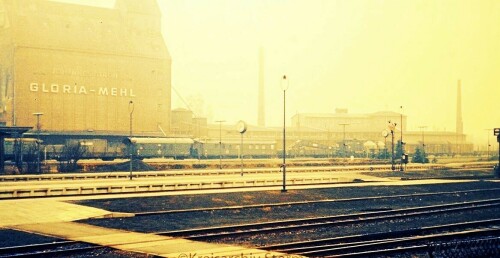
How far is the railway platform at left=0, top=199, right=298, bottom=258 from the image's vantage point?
14172mm

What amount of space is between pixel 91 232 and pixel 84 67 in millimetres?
65049

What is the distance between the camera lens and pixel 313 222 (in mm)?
20344

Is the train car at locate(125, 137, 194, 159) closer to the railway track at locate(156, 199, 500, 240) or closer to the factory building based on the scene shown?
the factory building

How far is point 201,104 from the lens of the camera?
146125mm

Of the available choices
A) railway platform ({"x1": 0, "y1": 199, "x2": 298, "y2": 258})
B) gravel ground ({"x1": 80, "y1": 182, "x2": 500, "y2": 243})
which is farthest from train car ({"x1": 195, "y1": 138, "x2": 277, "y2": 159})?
railway platform ({"x1": 0, "y1": 199, "x2": 298, "y2": 258})

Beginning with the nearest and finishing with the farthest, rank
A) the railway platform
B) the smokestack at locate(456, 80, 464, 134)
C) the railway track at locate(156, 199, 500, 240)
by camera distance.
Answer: the railway platform < the railway track at locate(156, 199, 500, 240) < the smokestack at locate(456, 80, 464, 134)

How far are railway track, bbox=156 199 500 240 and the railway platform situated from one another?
4.21ft

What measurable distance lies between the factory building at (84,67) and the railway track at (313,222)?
56937 mm

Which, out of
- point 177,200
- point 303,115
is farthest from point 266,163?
point 303,115

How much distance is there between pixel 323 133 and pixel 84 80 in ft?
164

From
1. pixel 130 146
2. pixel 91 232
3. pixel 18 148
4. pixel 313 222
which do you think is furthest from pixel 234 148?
pixel 91 232

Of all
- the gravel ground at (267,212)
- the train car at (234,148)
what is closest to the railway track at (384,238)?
the gravel ground at (267,212)

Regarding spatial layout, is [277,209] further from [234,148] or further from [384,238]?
[234,148]

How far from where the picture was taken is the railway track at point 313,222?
56.6ft
